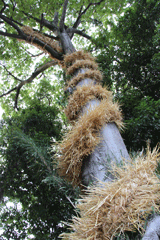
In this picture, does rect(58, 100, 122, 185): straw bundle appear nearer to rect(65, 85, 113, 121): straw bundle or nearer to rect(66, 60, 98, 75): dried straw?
rect(65, 85, 113, 121): straw bundle

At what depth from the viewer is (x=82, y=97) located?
2.13 metres

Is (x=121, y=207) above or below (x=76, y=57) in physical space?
below

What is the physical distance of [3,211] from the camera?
9.34ft

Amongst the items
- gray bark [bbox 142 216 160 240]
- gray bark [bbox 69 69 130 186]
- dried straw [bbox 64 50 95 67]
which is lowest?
gray bark [bbox 142 216 160 240]

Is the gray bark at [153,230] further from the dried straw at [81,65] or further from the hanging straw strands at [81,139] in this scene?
the dried straw at [81,65]

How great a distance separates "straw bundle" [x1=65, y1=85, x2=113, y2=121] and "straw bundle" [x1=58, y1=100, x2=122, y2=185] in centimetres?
41

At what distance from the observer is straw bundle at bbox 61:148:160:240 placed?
2.73ft

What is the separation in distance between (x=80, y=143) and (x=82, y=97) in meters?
0.76

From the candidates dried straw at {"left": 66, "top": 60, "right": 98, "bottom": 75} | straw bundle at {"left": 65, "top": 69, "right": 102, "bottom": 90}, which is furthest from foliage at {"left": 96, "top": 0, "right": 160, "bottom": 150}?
straw bundle at {"left": 65, "top": 69, "right": 102, "bottom": 90}

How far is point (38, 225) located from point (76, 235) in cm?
188

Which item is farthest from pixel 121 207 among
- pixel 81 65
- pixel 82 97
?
pixel 81 65

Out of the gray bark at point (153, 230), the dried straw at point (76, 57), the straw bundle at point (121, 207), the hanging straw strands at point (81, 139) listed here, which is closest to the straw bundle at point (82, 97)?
the hanging straw strands at point (81, 139)

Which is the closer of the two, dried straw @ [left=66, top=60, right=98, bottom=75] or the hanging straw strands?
the hanging straw strands

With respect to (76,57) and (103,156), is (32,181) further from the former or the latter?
(76,57)
